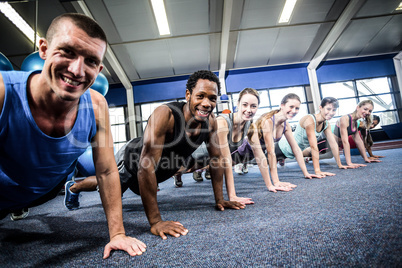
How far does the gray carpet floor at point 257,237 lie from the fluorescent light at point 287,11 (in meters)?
5.03

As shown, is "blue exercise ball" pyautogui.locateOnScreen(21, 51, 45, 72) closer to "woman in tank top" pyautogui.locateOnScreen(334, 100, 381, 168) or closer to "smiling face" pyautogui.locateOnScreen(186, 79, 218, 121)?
"smiling face" pyautogui.locateOnScreen(186, 79, 218, 121)

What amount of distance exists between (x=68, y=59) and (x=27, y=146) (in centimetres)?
45

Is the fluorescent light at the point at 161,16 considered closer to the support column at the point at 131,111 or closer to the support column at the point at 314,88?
the support column at the point at 131,111

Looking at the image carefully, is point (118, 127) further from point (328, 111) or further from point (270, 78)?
point (328, 111)

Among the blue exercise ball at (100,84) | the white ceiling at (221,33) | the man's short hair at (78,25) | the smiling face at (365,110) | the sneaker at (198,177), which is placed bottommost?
the sneaker at (198,177)

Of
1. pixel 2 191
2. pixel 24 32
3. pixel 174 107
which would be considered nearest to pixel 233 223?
pixel 174 107

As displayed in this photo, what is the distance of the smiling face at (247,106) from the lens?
2162mm

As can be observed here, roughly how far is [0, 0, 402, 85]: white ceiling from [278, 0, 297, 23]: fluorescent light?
13 centimetres

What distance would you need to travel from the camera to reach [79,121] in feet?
3.30

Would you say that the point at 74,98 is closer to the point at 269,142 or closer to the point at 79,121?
the point at 79,121

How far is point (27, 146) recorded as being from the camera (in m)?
0.94

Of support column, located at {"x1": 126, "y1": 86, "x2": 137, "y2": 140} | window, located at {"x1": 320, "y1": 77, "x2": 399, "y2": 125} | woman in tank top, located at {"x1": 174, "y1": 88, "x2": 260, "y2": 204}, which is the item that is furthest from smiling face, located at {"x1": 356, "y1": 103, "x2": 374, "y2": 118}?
support column, located at {"x1": 126, "y1": 86, "x2": 137, "y2": 140}

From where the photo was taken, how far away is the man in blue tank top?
0.86 meters

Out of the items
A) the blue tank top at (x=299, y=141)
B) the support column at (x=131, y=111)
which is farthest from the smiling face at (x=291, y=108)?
the support column at (x=131, y=111)
